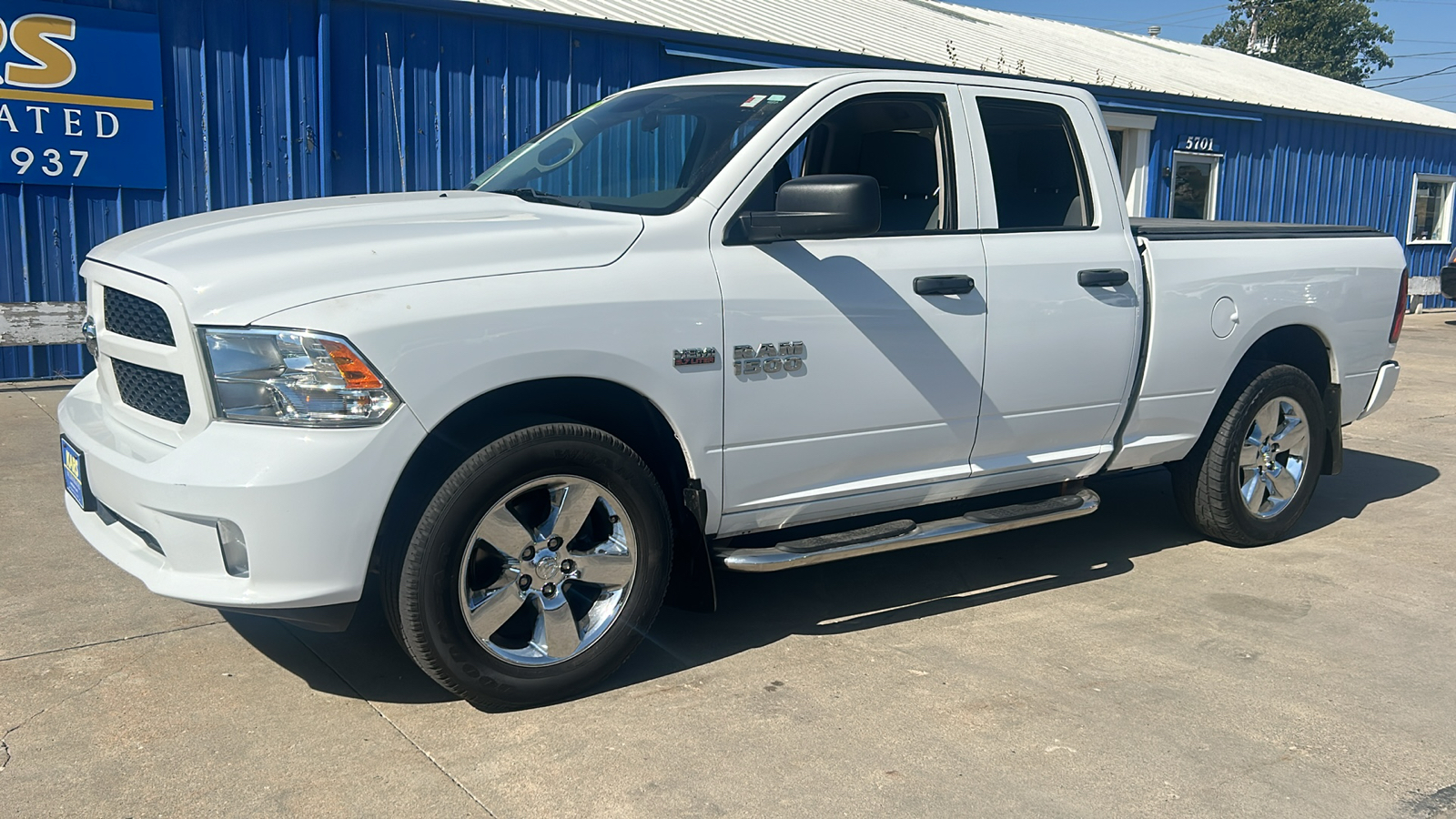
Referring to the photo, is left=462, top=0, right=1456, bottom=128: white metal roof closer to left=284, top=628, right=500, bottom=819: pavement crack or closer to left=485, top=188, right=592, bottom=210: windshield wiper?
left=485, top=188, right=592, bottom=210: windshield wiper

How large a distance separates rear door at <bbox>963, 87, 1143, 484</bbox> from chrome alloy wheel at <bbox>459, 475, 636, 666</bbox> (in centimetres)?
152

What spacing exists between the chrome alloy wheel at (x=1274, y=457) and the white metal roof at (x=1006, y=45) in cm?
704

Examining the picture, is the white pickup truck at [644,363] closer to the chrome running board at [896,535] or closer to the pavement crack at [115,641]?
the chrome running board at [896,535]

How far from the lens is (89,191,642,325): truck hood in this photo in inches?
126

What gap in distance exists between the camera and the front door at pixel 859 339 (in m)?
3.87

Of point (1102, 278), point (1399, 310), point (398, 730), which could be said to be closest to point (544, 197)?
point (398, 730)

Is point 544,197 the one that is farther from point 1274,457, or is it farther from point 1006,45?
point 1006,45

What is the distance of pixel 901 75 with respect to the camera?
14.8ft

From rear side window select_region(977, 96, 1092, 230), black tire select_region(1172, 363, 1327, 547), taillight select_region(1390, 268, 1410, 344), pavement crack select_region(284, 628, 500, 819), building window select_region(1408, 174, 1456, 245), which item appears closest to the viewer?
pavement crack select_region(284, 628, 500, 819)

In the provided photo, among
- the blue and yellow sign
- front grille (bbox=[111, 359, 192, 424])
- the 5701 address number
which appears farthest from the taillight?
the 5701 address number

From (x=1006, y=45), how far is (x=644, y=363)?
14.9 metres

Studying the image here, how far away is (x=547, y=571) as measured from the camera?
3.59 metres

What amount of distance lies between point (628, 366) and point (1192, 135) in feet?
51.1

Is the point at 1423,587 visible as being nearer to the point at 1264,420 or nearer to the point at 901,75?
the point at 1264,420
